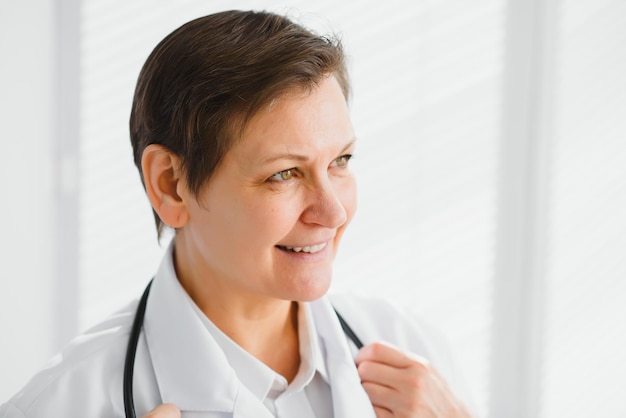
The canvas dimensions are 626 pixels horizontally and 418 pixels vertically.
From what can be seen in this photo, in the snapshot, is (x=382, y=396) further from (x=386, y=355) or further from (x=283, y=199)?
(x=283, y=199)

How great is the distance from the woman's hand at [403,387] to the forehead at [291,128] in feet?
1.48

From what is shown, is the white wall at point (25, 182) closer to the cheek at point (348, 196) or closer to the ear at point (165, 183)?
the ear at point (165, 183)

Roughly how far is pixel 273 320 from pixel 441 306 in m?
1.19

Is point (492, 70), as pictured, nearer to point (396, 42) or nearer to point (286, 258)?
point (396, 42)

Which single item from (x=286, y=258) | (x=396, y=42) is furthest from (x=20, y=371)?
(x=396, y=42)

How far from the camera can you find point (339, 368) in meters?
1.34

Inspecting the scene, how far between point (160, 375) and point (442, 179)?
1.39m

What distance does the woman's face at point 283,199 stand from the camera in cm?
114

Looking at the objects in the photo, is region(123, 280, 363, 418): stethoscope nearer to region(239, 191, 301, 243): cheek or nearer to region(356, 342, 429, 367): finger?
region(356, 342, 429, 367): finger

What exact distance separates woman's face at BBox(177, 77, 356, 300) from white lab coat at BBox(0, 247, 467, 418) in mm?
129

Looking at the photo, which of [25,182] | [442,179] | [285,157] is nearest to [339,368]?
[285,157]

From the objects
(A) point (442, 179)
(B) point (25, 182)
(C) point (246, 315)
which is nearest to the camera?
(C) point (246, 315)

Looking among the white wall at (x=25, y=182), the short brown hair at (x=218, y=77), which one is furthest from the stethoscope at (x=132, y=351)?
the white wall at (x=25, y=182)

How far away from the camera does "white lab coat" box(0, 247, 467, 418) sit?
1173mm
